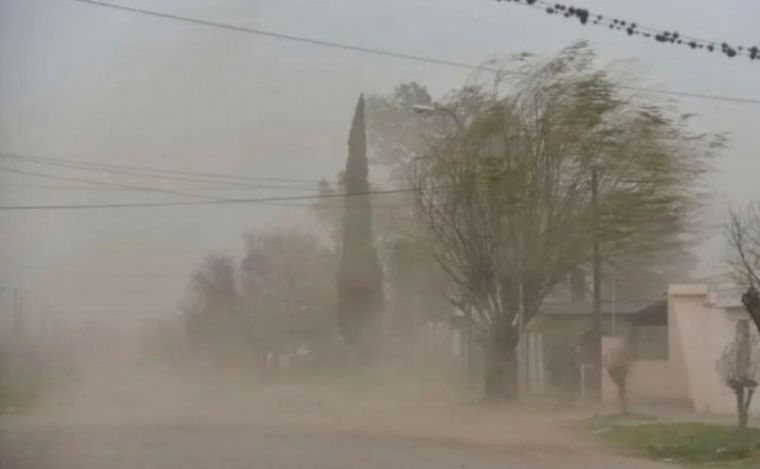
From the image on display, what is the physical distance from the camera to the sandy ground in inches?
710

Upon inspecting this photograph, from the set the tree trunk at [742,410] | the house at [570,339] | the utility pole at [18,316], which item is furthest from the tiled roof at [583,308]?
the tree trunk at [742,410]

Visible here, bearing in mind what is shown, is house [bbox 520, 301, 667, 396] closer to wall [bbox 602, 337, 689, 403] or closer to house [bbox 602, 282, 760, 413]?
wall [bbox 602, 337, 689, 403]

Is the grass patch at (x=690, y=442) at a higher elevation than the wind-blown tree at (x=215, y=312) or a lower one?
lower

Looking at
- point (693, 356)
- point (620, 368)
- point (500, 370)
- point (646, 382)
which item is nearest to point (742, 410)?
point (693, 356)

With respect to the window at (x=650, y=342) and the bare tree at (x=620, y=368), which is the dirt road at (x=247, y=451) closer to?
the bare tree at (x=620, y=368)

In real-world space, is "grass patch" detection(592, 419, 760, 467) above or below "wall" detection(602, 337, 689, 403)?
below

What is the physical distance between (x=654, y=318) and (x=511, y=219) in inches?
370

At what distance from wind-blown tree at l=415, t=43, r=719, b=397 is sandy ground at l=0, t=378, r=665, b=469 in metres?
2.73

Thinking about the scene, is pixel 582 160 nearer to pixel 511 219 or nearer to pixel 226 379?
pixel 511 219

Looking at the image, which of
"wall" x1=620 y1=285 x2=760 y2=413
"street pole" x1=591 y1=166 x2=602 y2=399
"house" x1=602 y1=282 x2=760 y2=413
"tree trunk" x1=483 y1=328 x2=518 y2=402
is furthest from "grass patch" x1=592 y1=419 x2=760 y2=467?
"tree trunk" x1=483 y1=328 x2=518 y2=402

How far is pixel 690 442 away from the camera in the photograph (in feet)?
65.7

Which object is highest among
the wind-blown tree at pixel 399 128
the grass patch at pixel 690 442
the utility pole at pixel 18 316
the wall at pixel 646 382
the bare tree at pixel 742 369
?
the wind-blown tree at pixel 399 128

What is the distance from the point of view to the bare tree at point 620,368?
28500 millimetres

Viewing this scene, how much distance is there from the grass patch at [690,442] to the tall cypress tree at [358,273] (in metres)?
9.50
